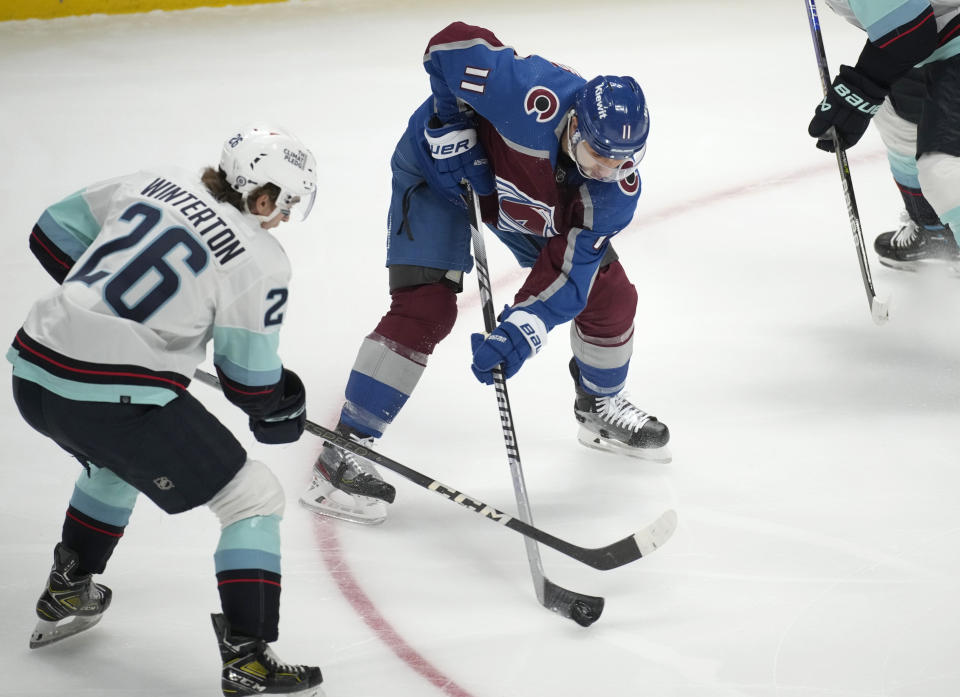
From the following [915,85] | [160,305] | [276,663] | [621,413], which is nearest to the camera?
[160,305]

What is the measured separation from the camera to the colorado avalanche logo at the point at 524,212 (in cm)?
271

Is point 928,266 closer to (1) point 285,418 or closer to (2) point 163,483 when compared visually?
(1) point 285,418

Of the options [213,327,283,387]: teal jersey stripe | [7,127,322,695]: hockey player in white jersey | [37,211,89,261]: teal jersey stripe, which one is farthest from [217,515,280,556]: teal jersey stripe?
[37,211,89,261]: teal jersey stripe

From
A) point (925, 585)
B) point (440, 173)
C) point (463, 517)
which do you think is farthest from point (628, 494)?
point (440, 173)

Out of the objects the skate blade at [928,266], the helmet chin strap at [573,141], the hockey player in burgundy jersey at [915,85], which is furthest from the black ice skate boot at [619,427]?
the skate blade at [928,266]

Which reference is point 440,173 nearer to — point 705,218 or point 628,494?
point 628,494

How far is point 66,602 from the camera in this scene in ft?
7.38

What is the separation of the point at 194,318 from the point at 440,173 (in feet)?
3.06

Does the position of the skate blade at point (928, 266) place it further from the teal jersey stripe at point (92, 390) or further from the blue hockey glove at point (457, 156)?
the teal jersey stripe at point (92, 390)

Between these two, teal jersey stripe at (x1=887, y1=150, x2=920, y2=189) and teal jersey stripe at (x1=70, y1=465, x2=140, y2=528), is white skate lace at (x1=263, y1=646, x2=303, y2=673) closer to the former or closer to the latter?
teal jersey stripe at (x1=70, y1=465, x2=140, y2=528)

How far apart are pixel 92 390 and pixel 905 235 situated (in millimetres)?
3007

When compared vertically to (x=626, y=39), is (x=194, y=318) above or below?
above

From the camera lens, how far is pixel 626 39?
6.00m

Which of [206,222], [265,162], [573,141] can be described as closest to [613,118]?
[573,141]
